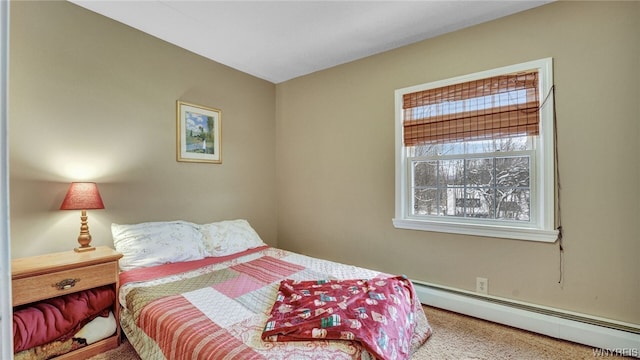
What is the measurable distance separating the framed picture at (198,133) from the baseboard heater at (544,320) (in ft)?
8.06

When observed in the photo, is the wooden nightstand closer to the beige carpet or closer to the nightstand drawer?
the nightstand drawer

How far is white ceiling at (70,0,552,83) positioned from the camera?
6.88 feet

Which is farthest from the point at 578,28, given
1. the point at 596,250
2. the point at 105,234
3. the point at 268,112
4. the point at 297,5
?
the point at 105,234

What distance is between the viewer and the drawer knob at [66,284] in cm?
166

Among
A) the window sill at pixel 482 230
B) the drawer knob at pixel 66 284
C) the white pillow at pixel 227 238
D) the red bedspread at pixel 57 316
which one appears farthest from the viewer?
the white pillow at pixel 227 238

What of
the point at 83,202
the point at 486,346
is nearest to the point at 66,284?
the point at 83,202

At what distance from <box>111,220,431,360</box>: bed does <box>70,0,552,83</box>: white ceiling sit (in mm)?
1672

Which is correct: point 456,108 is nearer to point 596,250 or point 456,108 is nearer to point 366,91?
point 366,91

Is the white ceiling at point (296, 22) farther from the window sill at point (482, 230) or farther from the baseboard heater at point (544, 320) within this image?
the baseboard heater at point (544, 320)

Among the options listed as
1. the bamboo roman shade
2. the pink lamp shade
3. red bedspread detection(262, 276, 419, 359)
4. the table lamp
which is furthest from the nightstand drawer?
the bamboo roman shade

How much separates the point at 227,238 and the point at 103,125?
136 centimetres

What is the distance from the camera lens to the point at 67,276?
1699 mm

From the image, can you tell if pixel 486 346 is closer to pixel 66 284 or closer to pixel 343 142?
pixel 343 142

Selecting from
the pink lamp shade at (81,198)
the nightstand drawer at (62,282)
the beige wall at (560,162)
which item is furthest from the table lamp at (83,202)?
the beige wall at (560,162)
